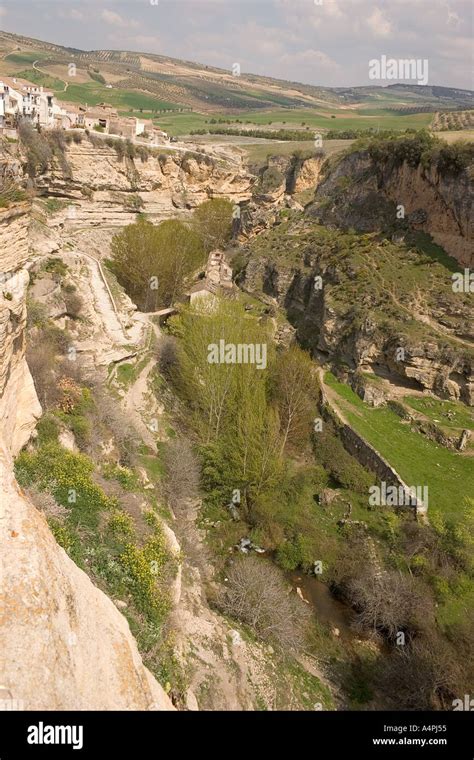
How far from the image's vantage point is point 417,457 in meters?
20.0

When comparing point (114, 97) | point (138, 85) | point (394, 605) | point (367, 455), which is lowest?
point (394, 605)

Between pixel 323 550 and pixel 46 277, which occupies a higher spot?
pixel 46 277

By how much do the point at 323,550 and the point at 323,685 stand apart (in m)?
4.94

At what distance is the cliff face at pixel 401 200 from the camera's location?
29203 mm

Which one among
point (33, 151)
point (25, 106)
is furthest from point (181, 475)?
point (25, 106)

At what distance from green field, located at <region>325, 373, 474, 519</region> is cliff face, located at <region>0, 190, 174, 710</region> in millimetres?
14194

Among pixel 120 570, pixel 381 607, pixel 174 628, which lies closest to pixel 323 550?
pixel 381 607

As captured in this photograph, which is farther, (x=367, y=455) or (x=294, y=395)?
(x=294, y=395)

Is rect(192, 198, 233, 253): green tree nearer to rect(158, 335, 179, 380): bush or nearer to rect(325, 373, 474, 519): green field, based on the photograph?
rect(158, 335, 179, 380): bush

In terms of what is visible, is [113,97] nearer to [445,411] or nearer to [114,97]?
[114,97]

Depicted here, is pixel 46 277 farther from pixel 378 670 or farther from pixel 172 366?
pixel 378 670

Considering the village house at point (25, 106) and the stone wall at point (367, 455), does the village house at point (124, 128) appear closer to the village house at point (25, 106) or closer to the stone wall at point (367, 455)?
the village house at point (25, 106)

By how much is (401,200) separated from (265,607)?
104 ft
